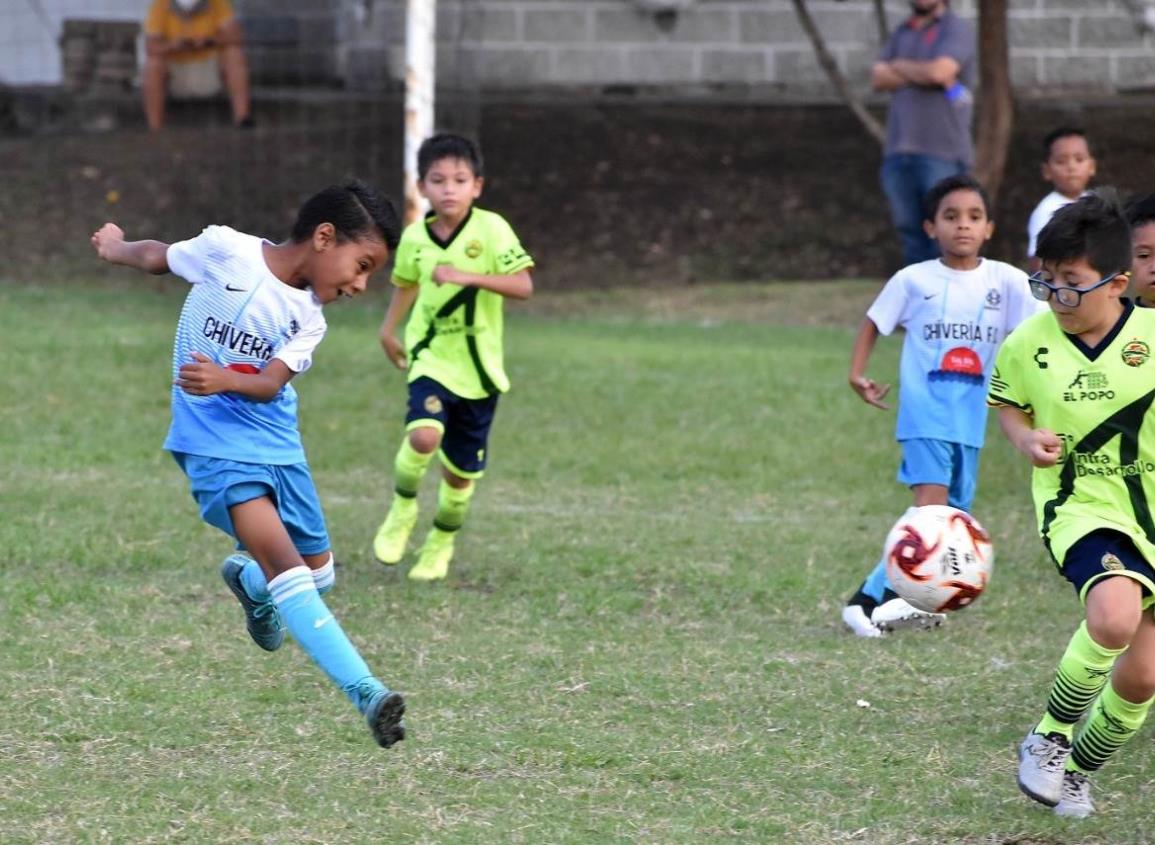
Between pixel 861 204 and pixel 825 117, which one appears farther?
pixel 825 117

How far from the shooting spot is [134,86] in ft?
63.5

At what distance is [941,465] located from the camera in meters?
6.52

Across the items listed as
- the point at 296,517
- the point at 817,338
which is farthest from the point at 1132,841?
the point at 817,338

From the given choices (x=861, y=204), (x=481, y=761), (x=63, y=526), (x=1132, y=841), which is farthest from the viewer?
(x=861, y=204)

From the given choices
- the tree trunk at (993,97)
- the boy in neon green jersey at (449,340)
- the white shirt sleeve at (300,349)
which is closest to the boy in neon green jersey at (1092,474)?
the white shirt sleeve at (300,349)

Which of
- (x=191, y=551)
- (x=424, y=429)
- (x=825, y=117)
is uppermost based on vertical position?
(x=825, y=117)

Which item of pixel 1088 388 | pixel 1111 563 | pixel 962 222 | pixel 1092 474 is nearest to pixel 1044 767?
pixel 1111 563

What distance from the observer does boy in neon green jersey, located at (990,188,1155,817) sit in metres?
4.50

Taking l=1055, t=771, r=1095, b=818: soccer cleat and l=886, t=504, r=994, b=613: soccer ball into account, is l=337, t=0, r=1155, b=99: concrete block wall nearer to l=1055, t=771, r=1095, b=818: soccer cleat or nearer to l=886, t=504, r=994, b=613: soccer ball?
l=886, t=504, r=994, b=613: soccer ball

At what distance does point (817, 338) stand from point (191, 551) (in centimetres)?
739

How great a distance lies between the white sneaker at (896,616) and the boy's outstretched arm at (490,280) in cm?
184

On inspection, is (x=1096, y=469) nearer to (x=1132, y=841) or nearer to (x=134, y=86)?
(x=1132, y=841)

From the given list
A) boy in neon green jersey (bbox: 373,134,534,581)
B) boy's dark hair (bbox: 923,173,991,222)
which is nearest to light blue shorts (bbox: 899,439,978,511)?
boy's dark hair (bbox: 923,173,991,222)

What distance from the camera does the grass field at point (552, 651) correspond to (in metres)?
4.48
